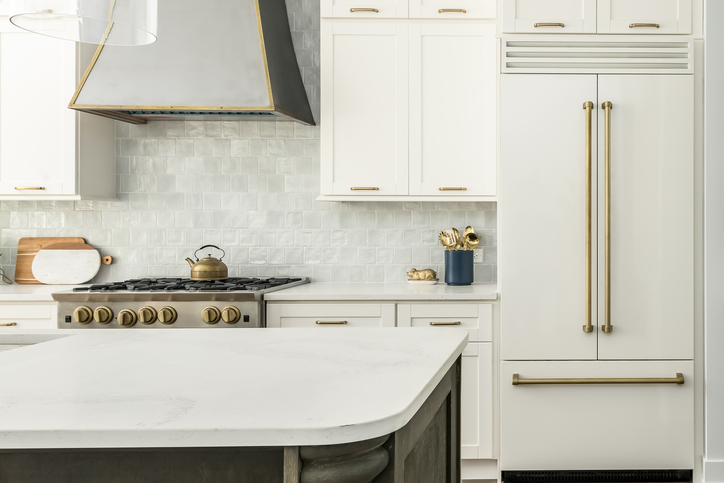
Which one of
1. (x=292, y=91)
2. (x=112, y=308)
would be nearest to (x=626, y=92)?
(x=292, y=91)

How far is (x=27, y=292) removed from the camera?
297 cm

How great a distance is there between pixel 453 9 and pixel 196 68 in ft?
4.41

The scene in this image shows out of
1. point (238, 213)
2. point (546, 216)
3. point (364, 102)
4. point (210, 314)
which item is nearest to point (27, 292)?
point (210, 314)

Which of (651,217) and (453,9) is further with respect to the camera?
(453,9)

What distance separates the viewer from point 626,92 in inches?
107

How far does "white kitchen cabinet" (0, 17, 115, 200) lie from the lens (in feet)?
10.1

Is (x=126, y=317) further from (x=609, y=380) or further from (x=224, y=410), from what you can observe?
(x=609, y=380)

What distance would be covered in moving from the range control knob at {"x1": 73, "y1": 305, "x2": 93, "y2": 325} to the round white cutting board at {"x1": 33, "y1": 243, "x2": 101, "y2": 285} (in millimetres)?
843

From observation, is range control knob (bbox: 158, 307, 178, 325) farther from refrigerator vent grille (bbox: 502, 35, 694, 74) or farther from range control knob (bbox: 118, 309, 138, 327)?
refrigerator vent grille (bbox: 502, 35, 694, 74)

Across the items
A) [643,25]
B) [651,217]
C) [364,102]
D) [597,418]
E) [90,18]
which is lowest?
[597,418]

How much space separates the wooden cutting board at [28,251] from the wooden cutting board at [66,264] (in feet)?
0.10

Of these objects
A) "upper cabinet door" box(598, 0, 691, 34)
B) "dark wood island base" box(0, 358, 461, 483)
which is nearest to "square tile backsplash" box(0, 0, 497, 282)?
"upper cabinet door" box(598, 0, 691, 34)

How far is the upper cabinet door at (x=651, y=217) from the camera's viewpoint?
270 centimetres

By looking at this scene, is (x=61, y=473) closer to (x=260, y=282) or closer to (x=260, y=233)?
(x=260, y=282)
